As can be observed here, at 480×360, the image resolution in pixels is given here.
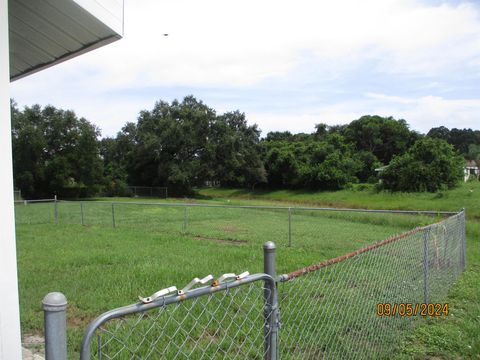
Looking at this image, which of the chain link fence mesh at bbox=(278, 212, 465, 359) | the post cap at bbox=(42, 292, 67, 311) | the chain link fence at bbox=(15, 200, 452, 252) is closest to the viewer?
the post cap at bbox=(42, 292, 67, 311)

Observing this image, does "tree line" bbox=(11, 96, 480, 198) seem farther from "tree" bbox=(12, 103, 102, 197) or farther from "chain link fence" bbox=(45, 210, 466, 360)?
"chain link fence" bbox=(45, 210, 466, 360)

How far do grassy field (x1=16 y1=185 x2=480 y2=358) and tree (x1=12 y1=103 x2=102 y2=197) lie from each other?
2332 centimetres

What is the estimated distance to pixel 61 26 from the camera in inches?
A: 111

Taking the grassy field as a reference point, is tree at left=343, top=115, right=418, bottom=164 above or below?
above

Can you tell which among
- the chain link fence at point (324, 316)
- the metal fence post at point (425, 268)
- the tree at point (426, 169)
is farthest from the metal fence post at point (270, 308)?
the tree at point (426, 169)

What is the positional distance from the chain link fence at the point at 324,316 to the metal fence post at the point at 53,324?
1158mm

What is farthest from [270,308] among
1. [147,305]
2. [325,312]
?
[325,312]

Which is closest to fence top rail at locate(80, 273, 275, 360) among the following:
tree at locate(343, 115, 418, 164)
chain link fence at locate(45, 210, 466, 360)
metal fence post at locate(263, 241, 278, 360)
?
metal fence post at locate(263, 241, 278, 360)

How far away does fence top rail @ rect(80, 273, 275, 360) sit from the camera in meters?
1.34

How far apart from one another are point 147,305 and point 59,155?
43240mm

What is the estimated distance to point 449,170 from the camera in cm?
3262

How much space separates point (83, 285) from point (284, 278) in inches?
189

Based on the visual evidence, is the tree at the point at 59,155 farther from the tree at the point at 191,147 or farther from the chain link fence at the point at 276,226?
the chain link fence at the point at 276,226

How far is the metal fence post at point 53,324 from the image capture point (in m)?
1.22
